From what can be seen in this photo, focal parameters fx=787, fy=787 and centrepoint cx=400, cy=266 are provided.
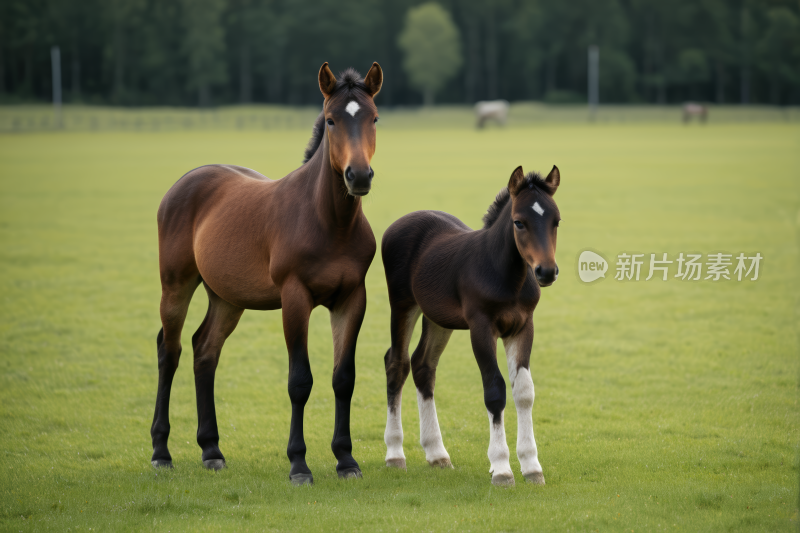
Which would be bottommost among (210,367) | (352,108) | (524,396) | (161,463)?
(161,463)

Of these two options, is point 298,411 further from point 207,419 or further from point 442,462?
point 442,462

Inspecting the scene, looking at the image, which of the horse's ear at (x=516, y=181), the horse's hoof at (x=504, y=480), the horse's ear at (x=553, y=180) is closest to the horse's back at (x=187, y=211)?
the horse's ear at (x=516, y=181)

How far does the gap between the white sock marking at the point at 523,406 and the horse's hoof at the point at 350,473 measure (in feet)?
4.15

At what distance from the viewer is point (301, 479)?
19.3ft

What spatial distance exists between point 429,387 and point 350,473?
91cm

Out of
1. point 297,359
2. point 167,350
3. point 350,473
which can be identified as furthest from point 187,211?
point 350,473

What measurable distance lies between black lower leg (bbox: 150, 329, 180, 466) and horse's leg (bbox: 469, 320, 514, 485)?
278 cm

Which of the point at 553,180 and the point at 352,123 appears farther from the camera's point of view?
the point at 553,180

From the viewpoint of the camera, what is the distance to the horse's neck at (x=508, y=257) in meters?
5.61

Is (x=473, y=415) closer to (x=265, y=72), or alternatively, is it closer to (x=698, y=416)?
(x=698, y=416)

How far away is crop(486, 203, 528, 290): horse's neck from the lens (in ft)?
18.4

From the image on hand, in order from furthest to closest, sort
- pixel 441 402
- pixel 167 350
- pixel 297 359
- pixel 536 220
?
pixel 441 402
pixel 167 350
pixel 297 359
pixel 536 220

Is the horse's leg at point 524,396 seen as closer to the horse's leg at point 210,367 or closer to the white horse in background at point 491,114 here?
the horse's leg at point 210,367

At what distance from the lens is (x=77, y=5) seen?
302 feet
